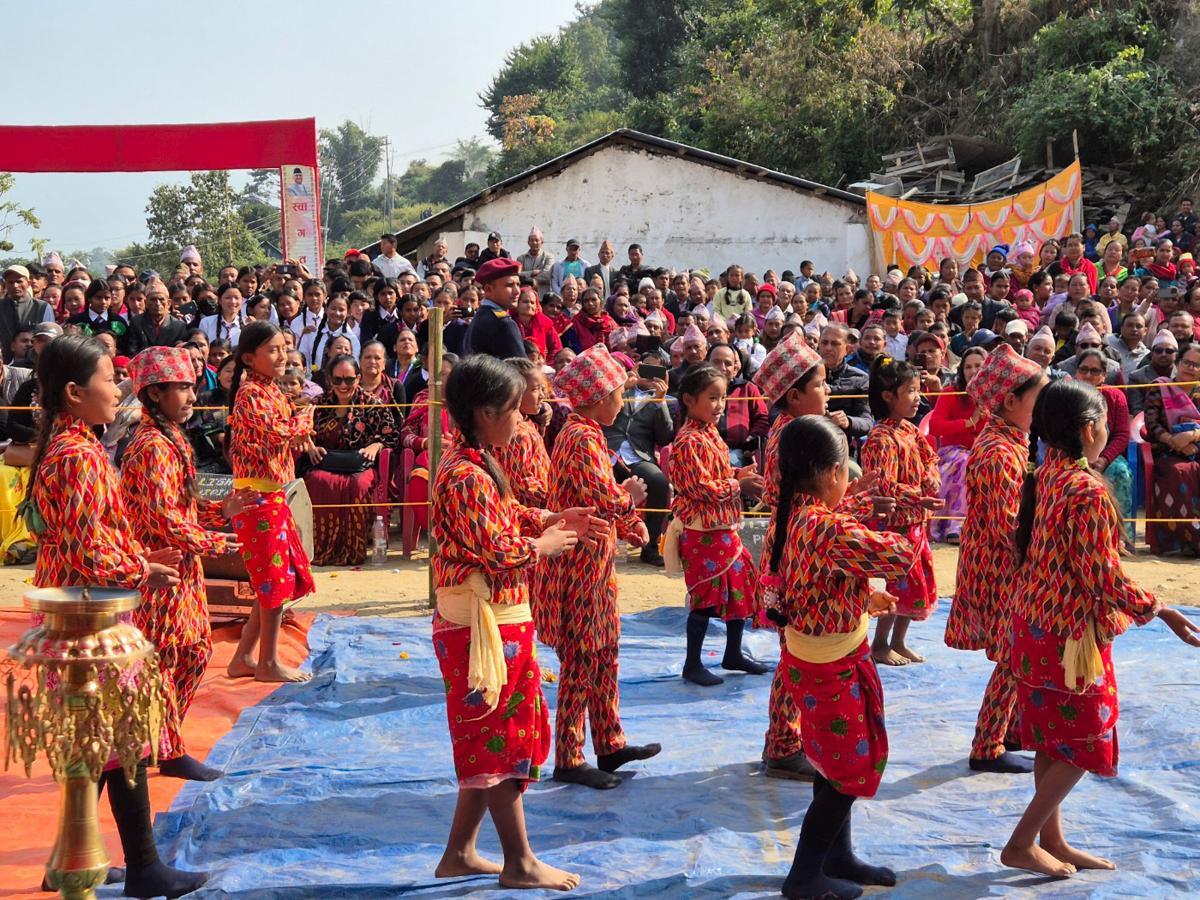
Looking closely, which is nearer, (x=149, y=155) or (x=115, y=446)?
(x=115, y=446)

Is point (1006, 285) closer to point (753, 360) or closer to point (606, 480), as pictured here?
point (753, 360)

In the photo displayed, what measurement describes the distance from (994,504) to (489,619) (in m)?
2.42

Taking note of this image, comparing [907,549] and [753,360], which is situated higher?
[753,360]

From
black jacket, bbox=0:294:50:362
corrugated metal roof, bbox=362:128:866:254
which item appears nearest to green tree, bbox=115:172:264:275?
corrugated metal roof, bbox=362:128:866:254

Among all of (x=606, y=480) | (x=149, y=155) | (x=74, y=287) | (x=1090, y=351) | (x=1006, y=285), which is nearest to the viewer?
(x=606, y=480)

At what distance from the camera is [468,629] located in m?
3.79

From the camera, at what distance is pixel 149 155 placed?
1561cm

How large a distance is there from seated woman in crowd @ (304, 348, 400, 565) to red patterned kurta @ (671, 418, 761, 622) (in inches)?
168

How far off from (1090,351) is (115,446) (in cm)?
725

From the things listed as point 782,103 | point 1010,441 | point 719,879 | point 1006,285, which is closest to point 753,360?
point 1006,285

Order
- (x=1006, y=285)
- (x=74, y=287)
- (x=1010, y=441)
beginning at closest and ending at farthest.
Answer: (x=1010, y=441) < (x=74, y=287) < (x=1006, y=285)

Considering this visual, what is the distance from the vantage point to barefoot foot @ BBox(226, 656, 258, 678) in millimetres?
6512

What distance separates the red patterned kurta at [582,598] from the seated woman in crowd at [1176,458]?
20.2 ft

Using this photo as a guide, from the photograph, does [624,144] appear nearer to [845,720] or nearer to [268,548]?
[268,548]
